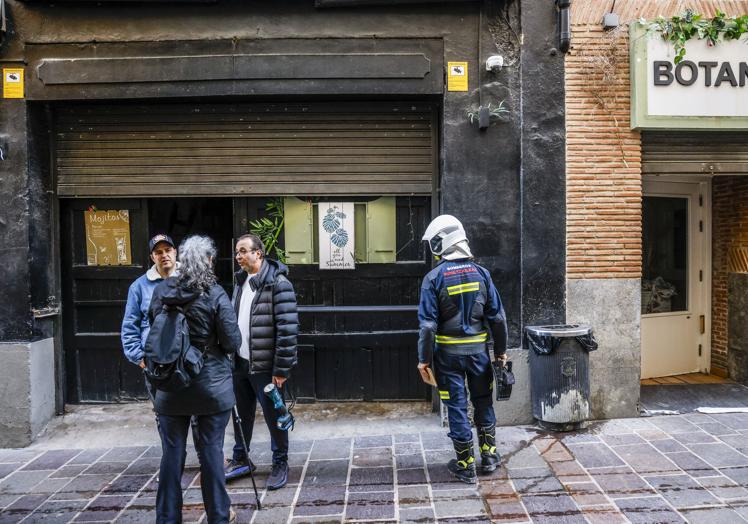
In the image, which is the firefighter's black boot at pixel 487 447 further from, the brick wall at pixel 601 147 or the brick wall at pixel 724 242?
the brick wall at pixel 724 242

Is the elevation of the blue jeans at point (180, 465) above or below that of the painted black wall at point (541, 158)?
below

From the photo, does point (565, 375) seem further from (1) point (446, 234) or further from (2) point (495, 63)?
(2) point (495, 63)

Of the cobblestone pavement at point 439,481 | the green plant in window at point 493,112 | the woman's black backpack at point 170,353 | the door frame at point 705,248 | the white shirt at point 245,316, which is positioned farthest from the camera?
the door frame at point 705,248

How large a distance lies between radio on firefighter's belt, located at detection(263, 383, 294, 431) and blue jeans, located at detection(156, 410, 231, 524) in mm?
647

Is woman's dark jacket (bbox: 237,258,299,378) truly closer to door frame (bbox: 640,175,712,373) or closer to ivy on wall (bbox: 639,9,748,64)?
ivy on wall (bbox: 639,9,748,64)

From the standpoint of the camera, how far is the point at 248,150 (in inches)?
236

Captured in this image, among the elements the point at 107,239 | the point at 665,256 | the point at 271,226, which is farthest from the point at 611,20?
the point at 107,239

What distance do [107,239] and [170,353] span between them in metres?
3.64

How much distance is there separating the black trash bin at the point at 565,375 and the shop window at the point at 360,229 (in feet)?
6.65

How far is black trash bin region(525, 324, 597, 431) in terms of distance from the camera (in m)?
5.23

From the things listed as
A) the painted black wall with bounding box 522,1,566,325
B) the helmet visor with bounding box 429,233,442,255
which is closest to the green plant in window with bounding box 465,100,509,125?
the painted black wall with bounding box 522,1,566,325

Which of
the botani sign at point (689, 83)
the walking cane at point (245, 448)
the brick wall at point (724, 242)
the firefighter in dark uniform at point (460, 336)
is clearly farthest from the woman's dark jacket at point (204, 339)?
the brick wall at point (724, 242)

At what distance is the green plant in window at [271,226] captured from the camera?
6.15 m

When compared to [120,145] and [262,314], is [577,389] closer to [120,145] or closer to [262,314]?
[262,314]
